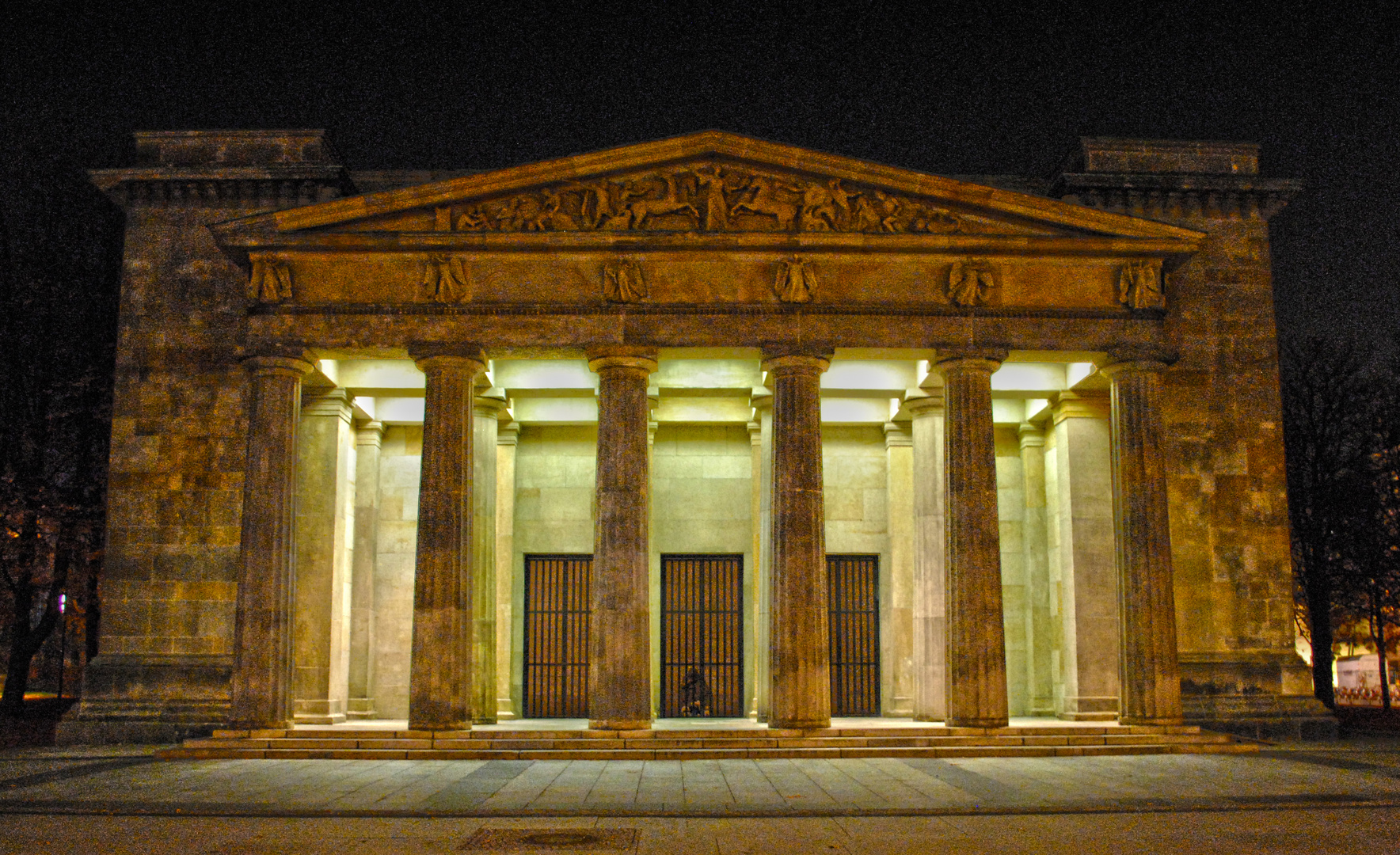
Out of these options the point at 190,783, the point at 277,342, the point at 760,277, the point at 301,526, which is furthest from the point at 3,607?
the point at 760,277

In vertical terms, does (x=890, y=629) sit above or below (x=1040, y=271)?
below

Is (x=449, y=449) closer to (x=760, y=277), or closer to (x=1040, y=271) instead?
(x=760, y=277)

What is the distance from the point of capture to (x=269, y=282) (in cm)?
2934

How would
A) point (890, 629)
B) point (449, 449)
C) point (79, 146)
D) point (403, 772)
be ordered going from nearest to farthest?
point (403, 772) < point (449, 449) < point (890, 629) < point (79, 146)

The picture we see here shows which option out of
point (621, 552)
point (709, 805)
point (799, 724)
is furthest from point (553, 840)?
point (621, 552)

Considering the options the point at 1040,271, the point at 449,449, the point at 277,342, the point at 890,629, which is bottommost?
the point at 890,629

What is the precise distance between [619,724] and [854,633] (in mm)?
11480

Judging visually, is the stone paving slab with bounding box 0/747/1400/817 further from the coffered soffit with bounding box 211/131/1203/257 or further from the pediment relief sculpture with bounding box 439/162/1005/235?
the pediment relief sculpture with bounding box 439/162/1005/235

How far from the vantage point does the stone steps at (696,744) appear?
26500mm

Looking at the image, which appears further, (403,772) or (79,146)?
(79,146)

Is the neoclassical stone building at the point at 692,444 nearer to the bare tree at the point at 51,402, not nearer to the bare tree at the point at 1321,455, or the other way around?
the bare tree at the point at 51,402

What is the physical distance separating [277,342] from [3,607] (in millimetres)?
28691

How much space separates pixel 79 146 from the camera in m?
43.4

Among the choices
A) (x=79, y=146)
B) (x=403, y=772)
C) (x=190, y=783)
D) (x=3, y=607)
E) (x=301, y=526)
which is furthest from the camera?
(x=3, y=607)
